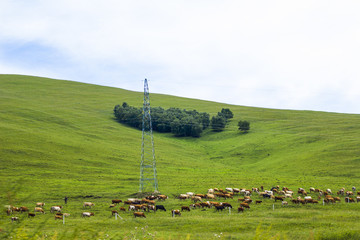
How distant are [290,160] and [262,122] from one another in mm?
49121

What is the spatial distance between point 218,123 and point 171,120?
16671mm

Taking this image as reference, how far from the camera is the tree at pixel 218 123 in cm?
12562

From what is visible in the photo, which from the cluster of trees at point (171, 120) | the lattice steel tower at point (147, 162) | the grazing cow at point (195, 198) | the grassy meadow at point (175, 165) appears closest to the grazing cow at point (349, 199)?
the grassy meadow at point (175, 165)

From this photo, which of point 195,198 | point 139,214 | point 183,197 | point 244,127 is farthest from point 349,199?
point 244,127

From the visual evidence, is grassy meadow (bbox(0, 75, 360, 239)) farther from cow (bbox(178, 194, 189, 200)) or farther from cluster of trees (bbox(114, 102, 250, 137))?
cluster of trees (bbox(114, 102, 250, 137))

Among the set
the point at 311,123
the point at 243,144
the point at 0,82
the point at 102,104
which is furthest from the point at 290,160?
the point at 0,82

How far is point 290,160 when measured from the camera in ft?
268

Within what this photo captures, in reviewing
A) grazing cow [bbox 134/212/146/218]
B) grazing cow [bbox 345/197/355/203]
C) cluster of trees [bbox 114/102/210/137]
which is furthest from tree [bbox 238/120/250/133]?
grazing cow [bbox 134/212/146/218]

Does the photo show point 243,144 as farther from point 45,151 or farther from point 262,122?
point 45,151

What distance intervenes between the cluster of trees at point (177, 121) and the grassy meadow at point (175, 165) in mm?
3312

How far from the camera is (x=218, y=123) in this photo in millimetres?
126875

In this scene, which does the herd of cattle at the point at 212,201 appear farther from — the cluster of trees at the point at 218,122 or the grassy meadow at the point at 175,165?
the cluster of trees at the point at 218,122

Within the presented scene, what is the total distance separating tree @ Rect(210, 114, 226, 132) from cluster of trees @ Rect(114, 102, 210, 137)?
235 cm

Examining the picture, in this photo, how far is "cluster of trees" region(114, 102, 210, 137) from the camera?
398 feet
